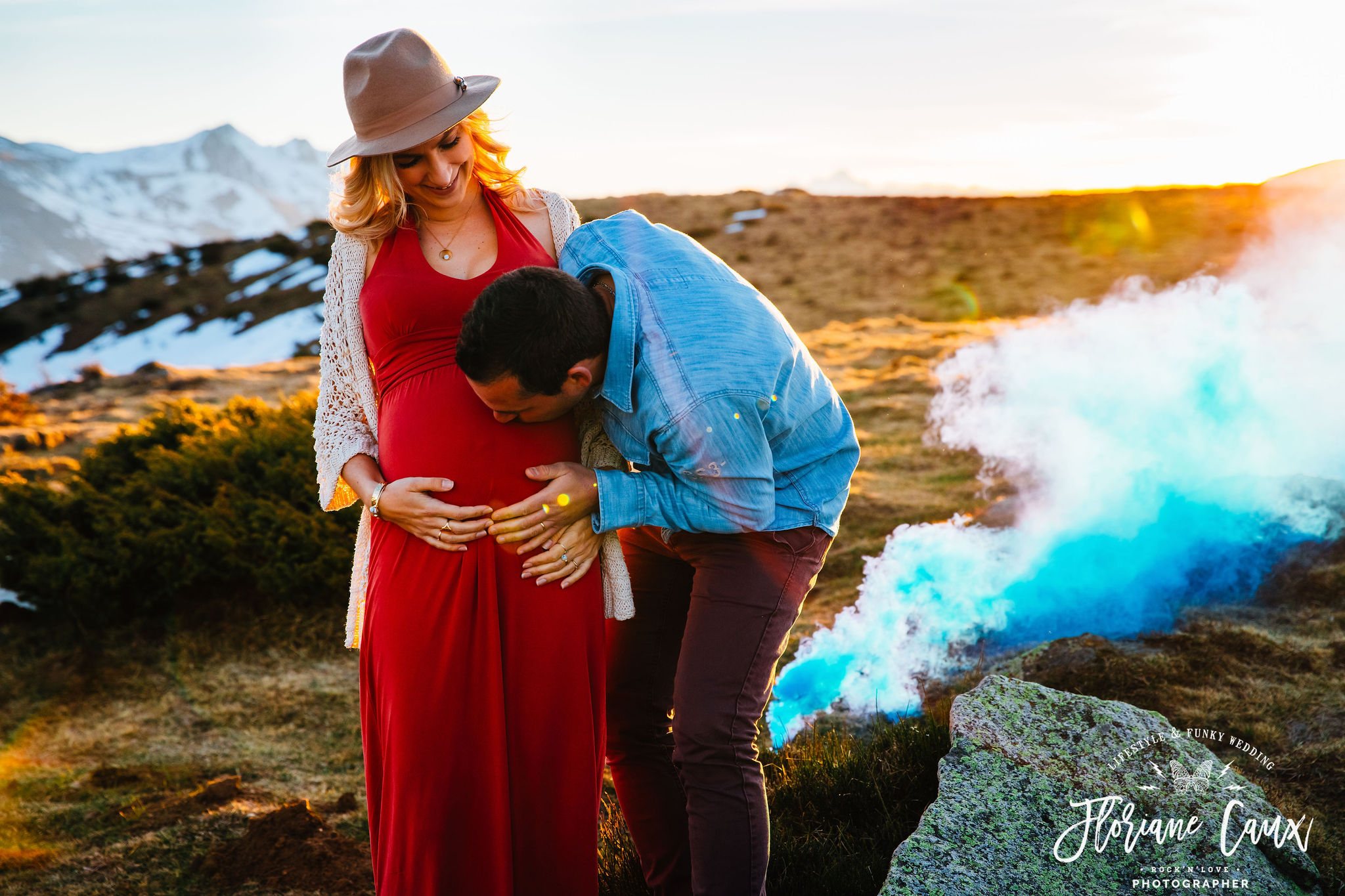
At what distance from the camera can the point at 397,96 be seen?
7.53 feet

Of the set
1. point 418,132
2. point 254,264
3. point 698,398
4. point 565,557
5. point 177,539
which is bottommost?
point 177,539

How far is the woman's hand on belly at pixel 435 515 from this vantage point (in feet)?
7.15

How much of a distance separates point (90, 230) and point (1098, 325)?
606 feet

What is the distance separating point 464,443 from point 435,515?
0.20 m

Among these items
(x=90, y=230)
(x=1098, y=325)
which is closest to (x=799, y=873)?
(x=1098, y=325)

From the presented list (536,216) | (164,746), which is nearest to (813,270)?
(164,746)

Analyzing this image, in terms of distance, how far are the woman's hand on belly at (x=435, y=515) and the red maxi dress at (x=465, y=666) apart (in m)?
0.04

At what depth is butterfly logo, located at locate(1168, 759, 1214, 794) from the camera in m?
2.64

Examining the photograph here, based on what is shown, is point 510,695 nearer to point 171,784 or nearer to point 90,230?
point 171,784

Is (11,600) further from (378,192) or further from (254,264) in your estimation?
(254,264)

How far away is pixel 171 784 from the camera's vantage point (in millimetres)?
4441

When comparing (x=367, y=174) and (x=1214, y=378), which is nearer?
(x=367, y=174)

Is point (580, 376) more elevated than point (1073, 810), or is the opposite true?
point (580, 376)

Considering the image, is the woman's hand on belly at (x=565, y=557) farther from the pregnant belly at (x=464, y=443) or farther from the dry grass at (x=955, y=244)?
the dry grass at (x=955, y=244)
